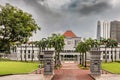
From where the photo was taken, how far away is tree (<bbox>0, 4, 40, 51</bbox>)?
36.1 m

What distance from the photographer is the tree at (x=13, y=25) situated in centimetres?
3612

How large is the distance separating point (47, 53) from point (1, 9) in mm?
8571

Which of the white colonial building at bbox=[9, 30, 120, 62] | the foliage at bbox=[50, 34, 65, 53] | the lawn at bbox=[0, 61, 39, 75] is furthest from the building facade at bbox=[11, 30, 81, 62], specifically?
the lawn at bbox=[0, 61, 39, 75]

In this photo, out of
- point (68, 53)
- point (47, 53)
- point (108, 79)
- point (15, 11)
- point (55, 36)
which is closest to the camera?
point (108, 79)

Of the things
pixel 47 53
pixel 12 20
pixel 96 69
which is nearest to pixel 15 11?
pixel 12 20

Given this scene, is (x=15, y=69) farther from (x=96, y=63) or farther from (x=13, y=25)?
(x=96, y=63)

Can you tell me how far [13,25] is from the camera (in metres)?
36.1

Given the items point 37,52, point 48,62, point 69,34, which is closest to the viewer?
point 48,62

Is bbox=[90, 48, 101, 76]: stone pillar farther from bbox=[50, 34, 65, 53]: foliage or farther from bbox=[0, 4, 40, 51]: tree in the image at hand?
bbox=[50, 34, 65, 53]: foliage

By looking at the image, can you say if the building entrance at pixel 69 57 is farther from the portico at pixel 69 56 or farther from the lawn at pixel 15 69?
the lawn at pixel 15 69

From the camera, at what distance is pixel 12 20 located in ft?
119

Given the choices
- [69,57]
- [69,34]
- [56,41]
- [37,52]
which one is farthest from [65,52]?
[56,41]

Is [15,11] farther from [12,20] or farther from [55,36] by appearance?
[55,36]

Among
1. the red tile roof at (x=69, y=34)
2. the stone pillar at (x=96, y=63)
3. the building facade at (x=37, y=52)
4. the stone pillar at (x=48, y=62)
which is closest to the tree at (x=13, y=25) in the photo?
the stone pillar at (x=48, y=62)
